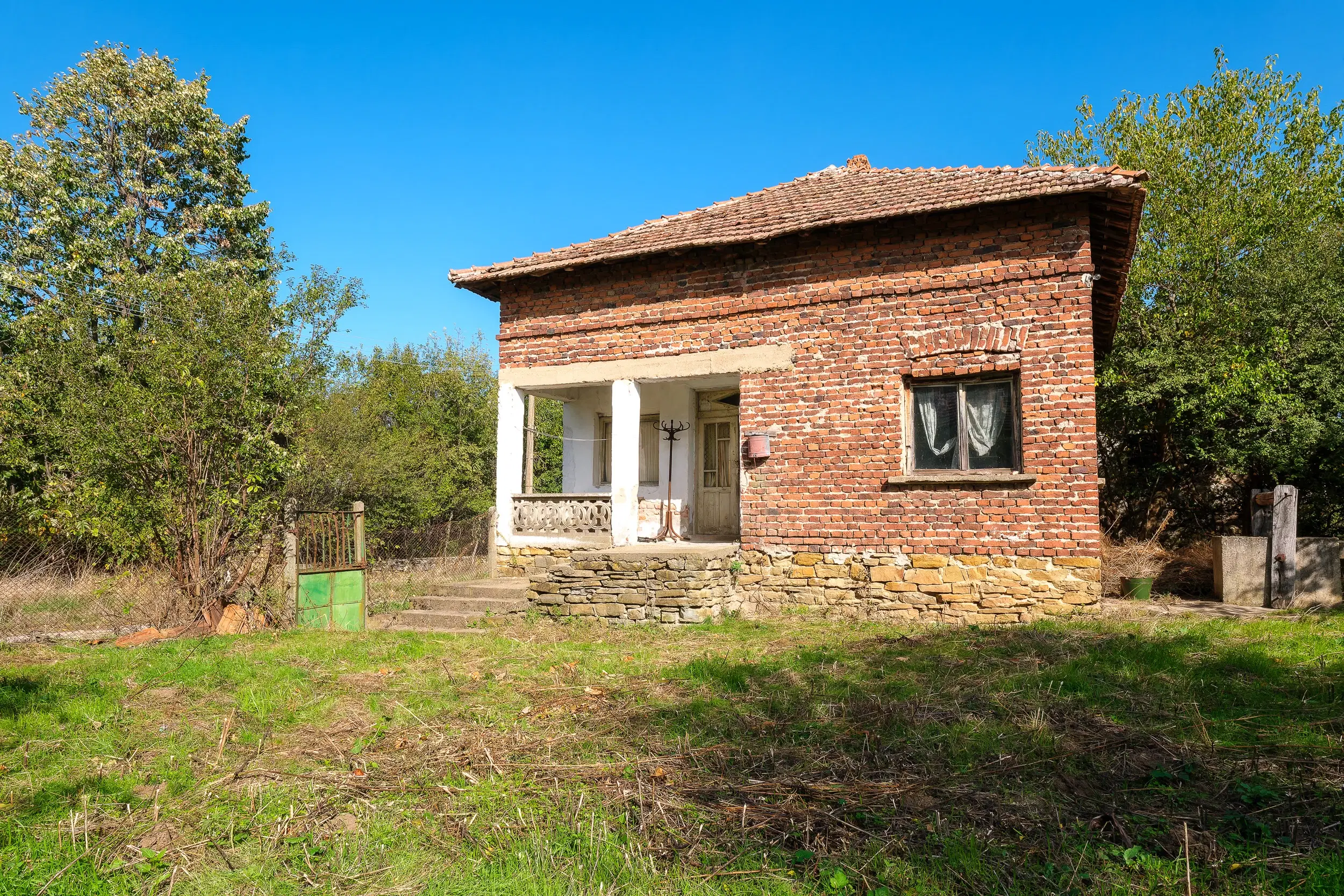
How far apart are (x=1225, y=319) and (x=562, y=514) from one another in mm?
12803

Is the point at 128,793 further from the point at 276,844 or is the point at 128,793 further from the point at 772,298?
the point at 772,298

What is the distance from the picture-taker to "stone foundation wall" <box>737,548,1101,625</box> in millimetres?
8945

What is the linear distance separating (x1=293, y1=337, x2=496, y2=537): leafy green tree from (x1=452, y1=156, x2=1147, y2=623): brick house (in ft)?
14.4

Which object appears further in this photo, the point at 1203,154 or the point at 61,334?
the point at 1203,154

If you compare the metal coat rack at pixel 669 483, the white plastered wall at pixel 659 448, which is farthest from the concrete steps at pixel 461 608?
the white plastered wall at pixel 659 448

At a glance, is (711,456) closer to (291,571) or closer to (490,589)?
(490,589)

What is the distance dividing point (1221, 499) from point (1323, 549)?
17.0 ft

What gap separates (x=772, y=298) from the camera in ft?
34.7

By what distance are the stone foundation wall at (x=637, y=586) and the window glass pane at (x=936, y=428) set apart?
9.21ft

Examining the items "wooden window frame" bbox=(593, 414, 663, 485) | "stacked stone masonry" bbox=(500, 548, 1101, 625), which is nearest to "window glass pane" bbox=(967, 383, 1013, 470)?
"stacked stone masonry" bbox=(500, 548, 1101, 625)

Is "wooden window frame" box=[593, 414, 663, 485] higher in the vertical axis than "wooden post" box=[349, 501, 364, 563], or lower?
higher

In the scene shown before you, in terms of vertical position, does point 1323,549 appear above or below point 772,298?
below

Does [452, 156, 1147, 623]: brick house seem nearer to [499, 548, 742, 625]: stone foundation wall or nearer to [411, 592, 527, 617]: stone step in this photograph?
[499, 548, 742, 625]: stone foundation wall

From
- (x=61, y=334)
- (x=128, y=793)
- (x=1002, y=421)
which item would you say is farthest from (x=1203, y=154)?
(x=61, y=334)
